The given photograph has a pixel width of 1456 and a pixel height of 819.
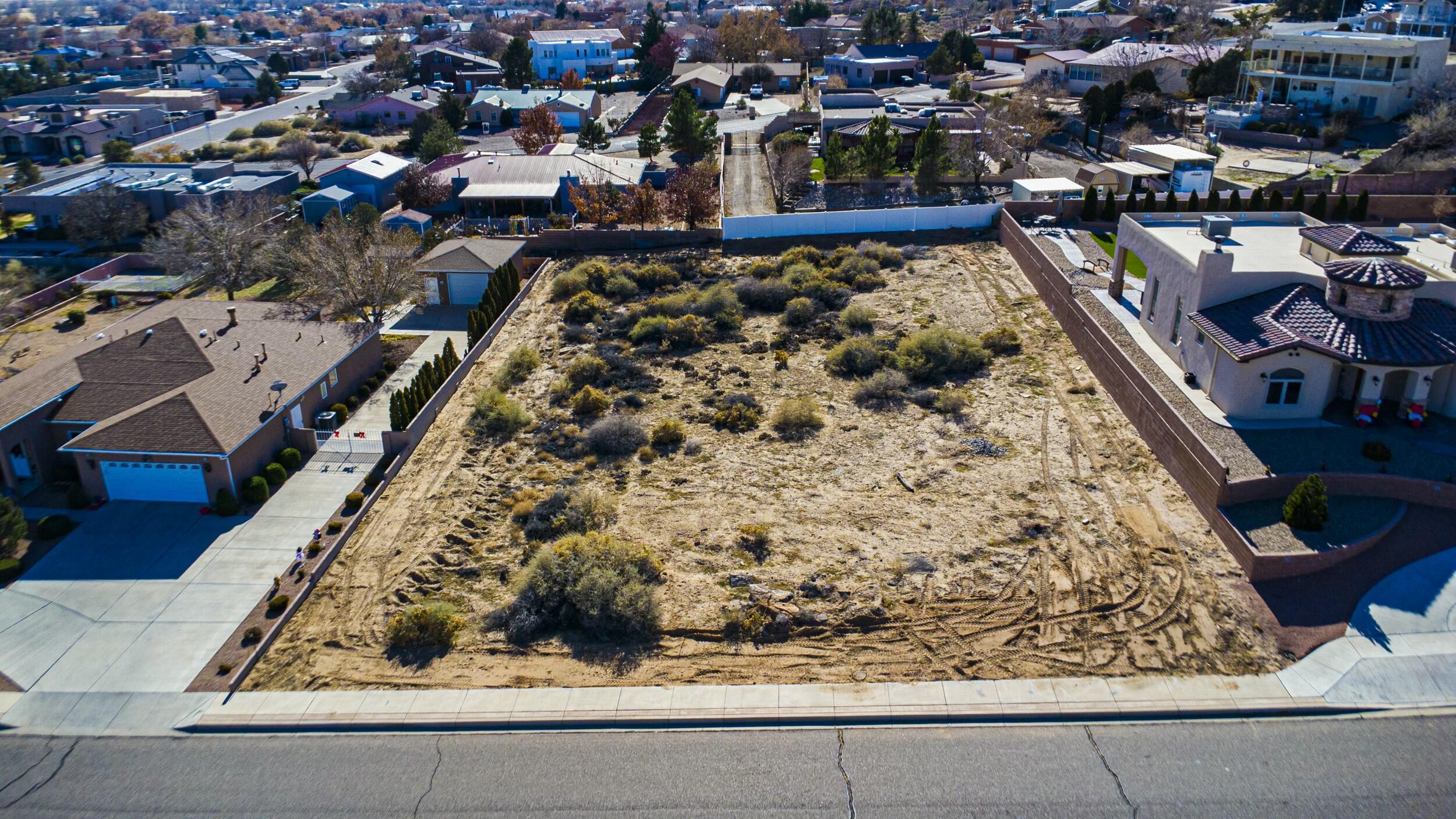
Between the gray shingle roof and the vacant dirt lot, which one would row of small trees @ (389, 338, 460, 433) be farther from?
the gray shingle roof

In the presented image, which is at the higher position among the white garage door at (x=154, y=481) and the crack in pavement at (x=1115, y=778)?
the white garage door at (x=154, y=481)

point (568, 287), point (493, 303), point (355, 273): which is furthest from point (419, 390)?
point (568, 287)

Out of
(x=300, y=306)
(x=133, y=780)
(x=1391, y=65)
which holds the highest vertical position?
(x=1391, y=65)

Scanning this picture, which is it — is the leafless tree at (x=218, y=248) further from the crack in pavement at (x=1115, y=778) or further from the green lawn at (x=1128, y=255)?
the crack in pavement at (x=1115, y=778)

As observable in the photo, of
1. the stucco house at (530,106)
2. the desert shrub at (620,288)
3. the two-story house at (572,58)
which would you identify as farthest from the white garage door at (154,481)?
the two-story house at (572,58)

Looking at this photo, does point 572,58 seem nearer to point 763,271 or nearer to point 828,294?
point 763,271

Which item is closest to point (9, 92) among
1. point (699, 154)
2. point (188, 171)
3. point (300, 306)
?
point (188, 171)

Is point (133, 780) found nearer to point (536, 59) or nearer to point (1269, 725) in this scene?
point (1269, 725)
